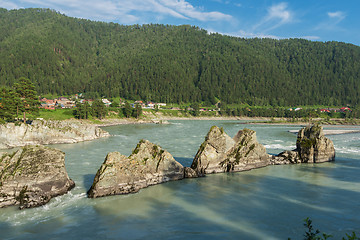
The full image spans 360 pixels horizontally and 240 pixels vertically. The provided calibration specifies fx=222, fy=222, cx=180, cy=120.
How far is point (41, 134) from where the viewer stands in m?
56.1

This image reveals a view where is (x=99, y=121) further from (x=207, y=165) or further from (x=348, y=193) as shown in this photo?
(x=348, y=193)

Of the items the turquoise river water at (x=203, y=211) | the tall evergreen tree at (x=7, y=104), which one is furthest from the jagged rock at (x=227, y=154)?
the tall evergreen tree at (x=7, y=104)

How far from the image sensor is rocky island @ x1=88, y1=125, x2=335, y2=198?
24609mm

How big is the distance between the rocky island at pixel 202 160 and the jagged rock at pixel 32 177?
390 cm

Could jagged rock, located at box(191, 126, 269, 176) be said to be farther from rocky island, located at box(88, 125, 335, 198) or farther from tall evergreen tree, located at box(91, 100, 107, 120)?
tall evergreen tree, located at box(91, 100, 107, 120)

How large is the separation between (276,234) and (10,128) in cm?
5908

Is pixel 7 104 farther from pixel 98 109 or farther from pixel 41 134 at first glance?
pixel 98 109

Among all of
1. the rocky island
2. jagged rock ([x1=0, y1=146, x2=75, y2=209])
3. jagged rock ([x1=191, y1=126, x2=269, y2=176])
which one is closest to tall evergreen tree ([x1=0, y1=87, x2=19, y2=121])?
jagged rock ([x1=0, y1=146, x2=75, y2=209])

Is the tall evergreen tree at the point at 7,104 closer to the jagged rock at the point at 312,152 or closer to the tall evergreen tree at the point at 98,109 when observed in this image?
the tall evergreen tree at the point at 98,109

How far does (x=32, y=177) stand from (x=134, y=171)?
33.8 feet

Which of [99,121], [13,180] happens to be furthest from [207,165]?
[99,121]

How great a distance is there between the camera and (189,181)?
2947 centimetres

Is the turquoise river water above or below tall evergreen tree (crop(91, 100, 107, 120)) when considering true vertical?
below

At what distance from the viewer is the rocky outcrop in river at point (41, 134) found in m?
51.2
